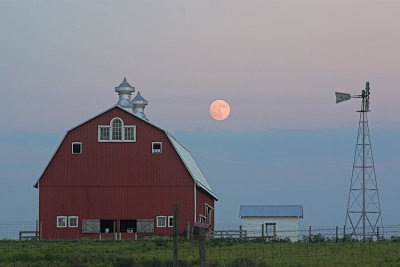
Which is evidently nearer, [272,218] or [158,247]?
[158,247]

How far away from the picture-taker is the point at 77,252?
3147 centimetres

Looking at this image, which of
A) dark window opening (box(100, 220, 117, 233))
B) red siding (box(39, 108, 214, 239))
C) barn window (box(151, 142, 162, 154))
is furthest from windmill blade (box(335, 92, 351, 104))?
dark window opening (box(100, 220, 117, 233))

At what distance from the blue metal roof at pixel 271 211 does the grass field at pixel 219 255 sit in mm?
19025

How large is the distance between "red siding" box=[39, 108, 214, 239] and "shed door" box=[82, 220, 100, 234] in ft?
0.90

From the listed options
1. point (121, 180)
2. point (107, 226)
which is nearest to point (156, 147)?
point (121, 180)

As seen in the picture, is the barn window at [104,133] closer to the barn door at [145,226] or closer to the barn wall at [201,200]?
the barn door at [145,226]

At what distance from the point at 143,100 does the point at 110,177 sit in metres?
15.7

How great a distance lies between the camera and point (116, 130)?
46.5 meters

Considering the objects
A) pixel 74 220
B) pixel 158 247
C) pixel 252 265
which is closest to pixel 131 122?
pixel 74 220

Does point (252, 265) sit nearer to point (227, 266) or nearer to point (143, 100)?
point (227, 266)

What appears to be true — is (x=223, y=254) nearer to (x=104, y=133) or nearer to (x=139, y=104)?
(x=104, y=133)

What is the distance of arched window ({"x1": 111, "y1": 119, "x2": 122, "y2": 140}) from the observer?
152 ft

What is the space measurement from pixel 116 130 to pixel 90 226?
547cm

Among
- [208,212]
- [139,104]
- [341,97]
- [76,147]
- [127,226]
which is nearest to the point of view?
[76,147]
